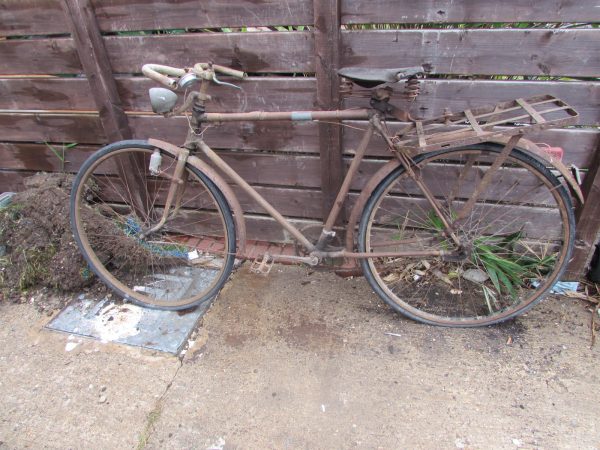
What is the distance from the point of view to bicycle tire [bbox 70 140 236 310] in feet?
8.34

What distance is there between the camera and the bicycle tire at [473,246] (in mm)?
2447

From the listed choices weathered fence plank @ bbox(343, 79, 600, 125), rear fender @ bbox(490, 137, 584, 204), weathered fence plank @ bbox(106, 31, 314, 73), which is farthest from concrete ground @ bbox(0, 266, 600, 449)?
weathered fence plank @ bbox(106, 31, 314, 73)

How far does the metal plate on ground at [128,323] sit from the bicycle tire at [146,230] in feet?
0.24

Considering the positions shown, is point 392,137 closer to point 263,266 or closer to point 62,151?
point 263,266

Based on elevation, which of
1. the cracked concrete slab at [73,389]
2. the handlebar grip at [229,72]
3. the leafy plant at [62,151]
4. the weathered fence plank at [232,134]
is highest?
the handlebar grip at [229,72]

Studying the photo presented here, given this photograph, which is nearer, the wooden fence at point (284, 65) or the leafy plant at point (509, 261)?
the wooden fence at point (284, 65)

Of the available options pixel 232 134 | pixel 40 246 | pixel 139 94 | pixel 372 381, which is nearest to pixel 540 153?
pixel 372 381

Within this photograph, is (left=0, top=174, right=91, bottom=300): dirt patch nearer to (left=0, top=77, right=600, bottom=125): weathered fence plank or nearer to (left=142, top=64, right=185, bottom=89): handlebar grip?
(left=0, top=77, right=600, bottom=125): weathered fence plank

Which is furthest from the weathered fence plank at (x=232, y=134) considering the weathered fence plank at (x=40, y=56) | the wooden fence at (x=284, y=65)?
the weathered fence plank at (x=40, y=56)

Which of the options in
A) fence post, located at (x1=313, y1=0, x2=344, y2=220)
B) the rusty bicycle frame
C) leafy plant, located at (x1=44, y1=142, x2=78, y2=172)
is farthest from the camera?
leafy plant, located at (x1=44, y1=142, x2=78, y2=172)

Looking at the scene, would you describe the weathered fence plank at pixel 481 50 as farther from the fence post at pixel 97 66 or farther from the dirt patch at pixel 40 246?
the dirt patch at pixel 40 246

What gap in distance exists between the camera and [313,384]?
2180 mm

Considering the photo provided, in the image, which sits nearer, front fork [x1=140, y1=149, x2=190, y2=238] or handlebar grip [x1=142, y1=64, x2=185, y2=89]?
handlebar grip [x1=142, y1=64, x2=185, y2=89]

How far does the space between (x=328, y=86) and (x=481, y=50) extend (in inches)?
33.4
